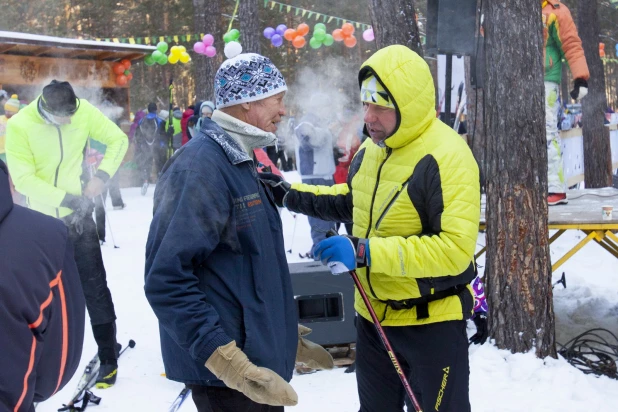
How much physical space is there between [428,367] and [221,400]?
0.93 meters

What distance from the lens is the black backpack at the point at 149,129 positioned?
54.3 ft

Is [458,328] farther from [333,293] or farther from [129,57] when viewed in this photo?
[129,57]

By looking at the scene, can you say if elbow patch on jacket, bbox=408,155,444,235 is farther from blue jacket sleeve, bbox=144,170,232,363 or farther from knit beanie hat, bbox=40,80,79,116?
knit beanie hat, bbox=40,80,79,116

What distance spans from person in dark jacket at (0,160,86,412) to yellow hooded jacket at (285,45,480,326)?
1.30m

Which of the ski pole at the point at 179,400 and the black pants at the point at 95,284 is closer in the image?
the ski pole at the point at 179,400

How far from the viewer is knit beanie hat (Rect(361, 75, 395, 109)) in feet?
9.19

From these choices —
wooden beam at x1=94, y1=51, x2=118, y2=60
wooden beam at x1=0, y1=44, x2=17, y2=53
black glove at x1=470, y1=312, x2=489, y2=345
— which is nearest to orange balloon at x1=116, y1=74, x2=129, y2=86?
wooden beam at x1=94, y1=51, x2=118, y2=60

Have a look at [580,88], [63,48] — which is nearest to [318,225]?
[580,88]

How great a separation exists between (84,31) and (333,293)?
26.5m

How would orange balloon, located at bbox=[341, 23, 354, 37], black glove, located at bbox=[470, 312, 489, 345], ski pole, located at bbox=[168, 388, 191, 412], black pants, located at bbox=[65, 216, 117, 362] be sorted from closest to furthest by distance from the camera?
ski pole, located at bbox=[168, 388, 191, 412] < black pants, located at bbox=[65, 216, 117, 362] < black glove, located at bbox=[470, 312, 489, 345] < orange balloon, located at bbox=[341, 23, 354, 37]

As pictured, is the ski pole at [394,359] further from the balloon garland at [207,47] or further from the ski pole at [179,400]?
the balloon garland at [207,47]

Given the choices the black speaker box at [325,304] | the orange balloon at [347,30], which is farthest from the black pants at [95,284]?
the orange balloon at [347,30]

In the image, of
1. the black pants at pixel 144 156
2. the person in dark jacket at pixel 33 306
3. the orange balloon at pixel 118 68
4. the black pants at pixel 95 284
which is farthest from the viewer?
the orange balloon at pixel 118 68

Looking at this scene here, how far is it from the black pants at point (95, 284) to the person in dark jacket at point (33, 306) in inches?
122
